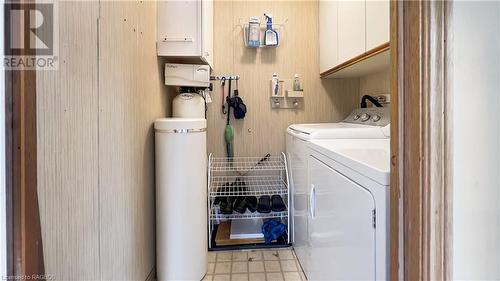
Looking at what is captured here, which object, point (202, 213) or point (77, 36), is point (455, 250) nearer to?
point (77, 36)

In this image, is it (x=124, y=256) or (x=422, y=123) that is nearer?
(x=422, y=123)

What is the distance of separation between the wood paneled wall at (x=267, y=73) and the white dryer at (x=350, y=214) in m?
1.16

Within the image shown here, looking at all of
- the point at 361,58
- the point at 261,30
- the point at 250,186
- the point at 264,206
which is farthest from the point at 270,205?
the point at 261,30

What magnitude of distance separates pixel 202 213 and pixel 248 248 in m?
0.66

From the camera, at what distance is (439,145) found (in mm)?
585

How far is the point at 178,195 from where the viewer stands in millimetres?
1724

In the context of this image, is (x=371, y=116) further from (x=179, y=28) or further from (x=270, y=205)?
(x=179, y=28)

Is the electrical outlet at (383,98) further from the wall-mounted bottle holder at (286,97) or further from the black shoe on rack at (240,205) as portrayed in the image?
the black shoe on rack at (240,205)

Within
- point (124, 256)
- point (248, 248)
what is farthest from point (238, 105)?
point (124, 256)

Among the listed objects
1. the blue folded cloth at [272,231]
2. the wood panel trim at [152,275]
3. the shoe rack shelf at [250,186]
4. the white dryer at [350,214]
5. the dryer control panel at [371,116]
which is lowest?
the wood panel trim at [152,275]

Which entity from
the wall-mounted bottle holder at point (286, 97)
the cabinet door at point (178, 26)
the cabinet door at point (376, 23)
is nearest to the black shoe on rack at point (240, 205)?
the wall-mounted bottle holder at point (286, 97)

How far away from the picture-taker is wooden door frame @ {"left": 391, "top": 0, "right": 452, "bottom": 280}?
1.90 ft

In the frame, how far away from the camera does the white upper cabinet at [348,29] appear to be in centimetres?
156

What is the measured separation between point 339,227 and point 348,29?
1.45 meters
